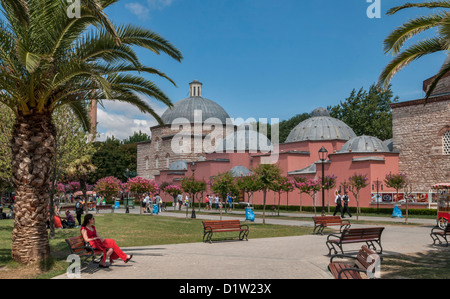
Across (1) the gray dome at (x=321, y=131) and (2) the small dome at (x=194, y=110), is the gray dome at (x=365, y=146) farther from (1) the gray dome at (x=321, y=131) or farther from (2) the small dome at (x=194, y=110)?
(2) the small dome at (x=194, y=110)

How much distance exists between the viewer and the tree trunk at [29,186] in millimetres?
8570

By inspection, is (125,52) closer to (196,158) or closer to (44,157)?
(44,157)

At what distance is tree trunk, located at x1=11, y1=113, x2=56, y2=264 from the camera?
28.1ft

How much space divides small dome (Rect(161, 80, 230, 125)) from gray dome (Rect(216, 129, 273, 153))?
315 inches

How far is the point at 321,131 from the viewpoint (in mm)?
45781

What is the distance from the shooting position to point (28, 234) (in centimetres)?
858

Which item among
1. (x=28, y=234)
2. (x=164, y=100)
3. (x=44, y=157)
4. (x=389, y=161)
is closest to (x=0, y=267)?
(x=28, y=234)

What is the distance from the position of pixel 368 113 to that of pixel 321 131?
16042mm

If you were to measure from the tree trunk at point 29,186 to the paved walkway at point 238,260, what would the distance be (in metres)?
1.20

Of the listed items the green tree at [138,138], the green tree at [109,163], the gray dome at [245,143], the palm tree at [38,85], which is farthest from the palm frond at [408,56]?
the green tree at [138,138]

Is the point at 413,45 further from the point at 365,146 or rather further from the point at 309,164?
the point at 309,164
